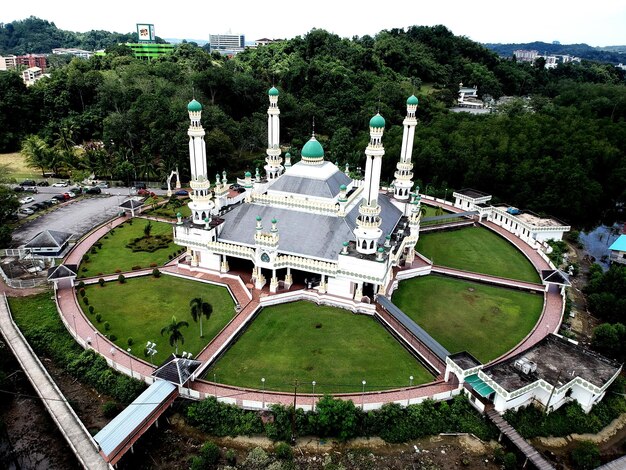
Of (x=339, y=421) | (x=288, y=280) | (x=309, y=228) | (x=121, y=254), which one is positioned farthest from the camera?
(x=121, y=254)

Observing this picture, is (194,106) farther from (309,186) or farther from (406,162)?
(406,162)

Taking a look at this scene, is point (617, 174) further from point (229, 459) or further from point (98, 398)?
point (98, 398)

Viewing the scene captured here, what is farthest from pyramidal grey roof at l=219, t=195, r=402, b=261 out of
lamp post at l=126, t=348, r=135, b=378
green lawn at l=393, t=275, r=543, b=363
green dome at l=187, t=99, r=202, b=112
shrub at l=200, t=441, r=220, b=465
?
shrub at l=200, t=441, r=220, b=465

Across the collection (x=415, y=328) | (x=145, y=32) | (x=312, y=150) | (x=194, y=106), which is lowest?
(x=415, y=328)

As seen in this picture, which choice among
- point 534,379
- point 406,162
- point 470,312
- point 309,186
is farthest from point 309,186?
point 534,379

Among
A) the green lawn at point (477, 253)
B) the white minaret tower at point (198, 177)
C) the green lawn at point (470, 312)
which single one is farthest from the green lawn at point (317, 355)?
the green lawn at point (477, 253)

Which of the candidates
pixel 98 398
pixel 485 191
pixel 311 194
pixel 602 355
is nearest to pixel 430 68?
pixel 485 191
